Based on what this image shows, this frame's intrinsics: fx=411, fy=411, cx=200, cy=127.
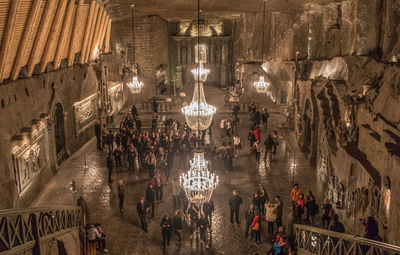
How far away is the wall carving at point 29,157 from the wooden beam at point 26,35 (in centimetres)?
223

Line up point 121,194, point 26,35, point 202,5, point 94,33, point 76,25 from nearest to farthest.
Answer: point 26,35 → point 121,194 → point 76,25 → point 94,33 → point 202,5

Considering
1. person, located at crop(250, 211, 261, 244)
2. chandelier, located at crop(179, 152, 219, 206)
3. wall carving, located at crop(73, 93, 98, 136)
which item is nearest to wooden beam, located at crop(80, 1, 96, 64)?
wall carving, located at crop(73, 93, 98, 136)

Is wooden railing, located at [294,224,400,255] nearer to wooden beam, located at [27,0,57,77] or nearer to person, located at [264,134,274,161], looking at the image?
person, located at [264,134,274,161]

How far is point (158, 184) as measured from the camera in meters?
12.7

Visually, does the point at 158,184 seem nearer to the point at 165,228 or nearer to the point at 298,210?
the point at 165,228

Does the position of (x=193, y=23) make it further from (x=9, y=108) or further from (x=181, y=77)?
(x=9, y=108)

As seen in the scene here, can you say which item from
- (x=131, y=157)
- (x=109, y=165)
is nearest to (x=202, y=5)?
(x=131, y=157)

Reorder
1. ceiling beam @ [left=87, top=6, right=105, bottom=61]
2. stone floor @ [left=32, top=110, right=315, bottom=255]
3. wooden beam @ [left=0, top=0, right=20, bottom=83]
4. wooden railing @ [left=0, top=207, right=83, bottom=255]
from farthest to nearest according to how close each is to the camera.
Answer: ceiling beam @ [left=87, top=6, right=105, bottom=61] < stone floor @ [left=32, top=110, right=315, bottom=255] < wooden beam @ [left=0, top=0, right=20, bottom=83] < wooden railing @ [left=0, top=207, right=83, bottom=255]

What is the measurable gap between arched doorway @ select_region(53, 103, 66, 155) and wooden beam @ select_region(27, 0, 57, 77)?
4.05 metres

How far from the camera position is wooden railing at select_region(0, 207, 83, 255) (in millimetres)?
6324

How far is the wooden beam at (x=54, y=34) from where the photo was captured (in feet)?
42.3

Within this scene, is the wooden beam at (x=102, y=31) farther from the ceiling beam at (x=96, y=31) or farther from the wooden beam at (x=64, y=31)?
the wooden beam at (x=64, y=31)

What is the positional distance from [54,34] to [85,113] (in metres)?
6.85

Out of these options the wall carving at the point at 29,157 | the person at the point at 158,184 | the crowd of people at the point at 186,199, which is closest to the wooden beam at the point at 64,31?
the wall carving at the point at 29,157
